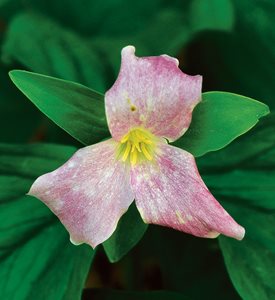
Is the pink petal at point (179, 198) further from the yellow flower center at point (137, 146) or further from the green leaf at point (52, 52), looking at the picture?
the green leaf at point (52, 52)

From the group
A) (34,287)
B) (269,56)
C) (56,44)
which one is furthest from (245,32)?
(34,287)

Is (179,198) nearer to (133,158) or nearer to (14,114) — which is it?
(133,158)

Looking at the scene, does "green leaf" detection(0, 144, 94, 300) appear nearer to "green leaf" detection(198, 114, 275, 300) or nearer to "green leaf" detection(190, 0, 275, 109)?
"green leaf" detection(198, 114, 275, 300)

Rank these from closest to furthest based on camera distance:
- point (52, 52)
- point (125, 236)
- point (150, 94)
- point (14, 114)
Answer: point (150, 94) → point (125, 236) → point (52, 52) → point (14, 114)

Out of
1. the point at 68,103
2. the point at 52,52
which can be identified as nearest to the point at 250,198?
the point at 68,103

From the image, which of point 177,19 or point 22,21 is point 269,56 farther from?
point 22,21

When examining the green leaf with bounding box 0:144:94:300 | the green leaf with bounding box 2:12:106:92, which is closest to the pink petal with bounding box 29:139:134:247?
the green leaf with bounding box 0:144:94:300

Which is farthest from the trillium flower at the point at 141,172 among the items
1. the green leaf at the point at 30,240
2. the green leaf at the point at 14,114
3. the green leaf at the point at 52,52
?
the green leaf at the point at 14,114
